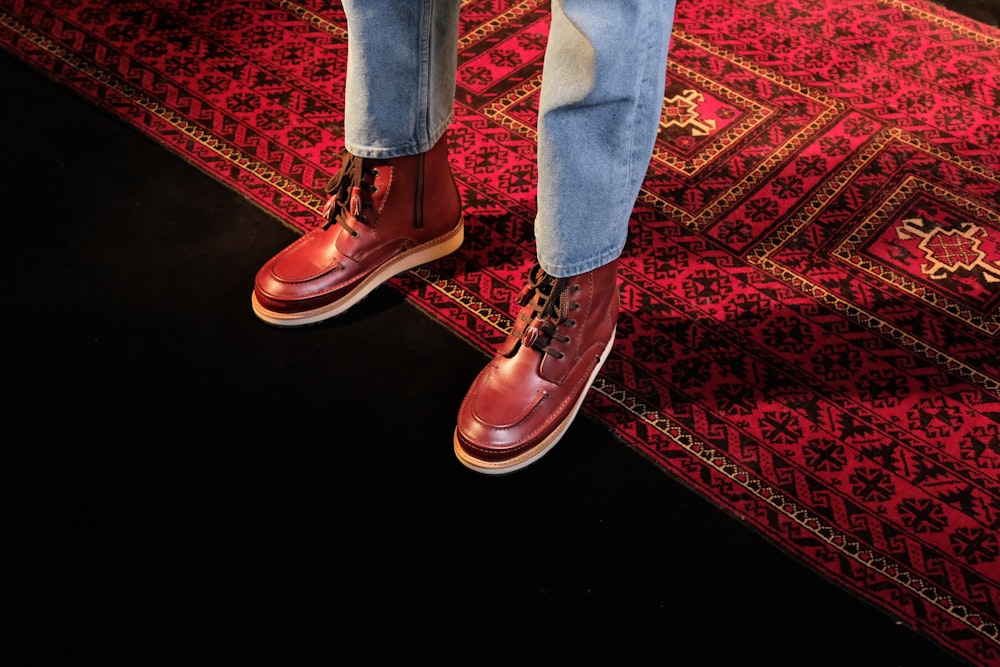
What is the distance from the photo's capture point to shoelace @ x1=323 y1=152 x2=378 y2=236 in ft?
3.93

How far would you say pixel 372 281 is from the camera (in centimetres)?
128

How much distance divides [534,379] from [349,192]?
38 cm

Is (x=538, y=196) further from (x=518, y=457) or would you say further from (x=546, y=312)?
(x=518, y=457)

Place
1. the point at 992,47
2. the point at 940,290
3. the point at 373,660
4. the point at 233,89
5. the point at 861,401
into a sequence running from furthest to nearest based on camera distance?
the point at 992,47
the point at 233,89
the point at 940,290
the point at 861,401
the point at 373,660

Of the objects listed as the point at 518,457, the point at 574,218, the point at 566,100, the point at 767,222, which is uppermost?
the point at 566,100

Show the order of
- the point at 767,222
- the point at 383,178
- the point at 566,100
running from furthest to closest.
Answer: the point at 767,222 < the point at 383,178 < the point at 566,100

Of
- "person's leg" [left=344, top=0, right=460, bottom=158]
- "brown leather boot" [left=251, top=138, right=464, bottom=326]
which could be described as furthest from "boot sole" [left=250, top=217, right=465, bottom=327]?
"person's leg" [left=344, top=0, right=460, bottom=158]

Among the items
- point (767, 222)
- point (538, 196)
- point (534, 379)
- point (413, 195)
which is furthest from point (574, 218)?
point (767, 222)

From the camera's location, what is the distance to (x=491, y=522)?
41.7 inches

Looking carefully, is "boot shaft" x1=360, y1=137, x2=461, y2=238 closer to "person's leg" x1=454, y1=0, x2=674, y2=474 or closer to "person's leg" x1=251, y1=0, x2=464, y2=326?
"person's leg" x1=251, y1=0, x2=464, y2=326

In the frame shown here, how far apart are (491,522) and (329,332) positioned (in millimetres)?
384

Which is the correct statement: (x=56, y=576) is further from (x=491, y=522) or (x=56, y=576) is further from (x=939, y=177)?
(x=939, y=177)

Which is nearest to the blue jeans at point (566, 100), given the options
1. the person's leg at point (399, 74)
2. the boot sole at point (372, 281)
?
the person's leg at point (399, 74)

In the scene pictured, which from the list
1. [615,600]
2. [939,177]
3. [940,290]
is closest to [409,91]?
[615,600]
